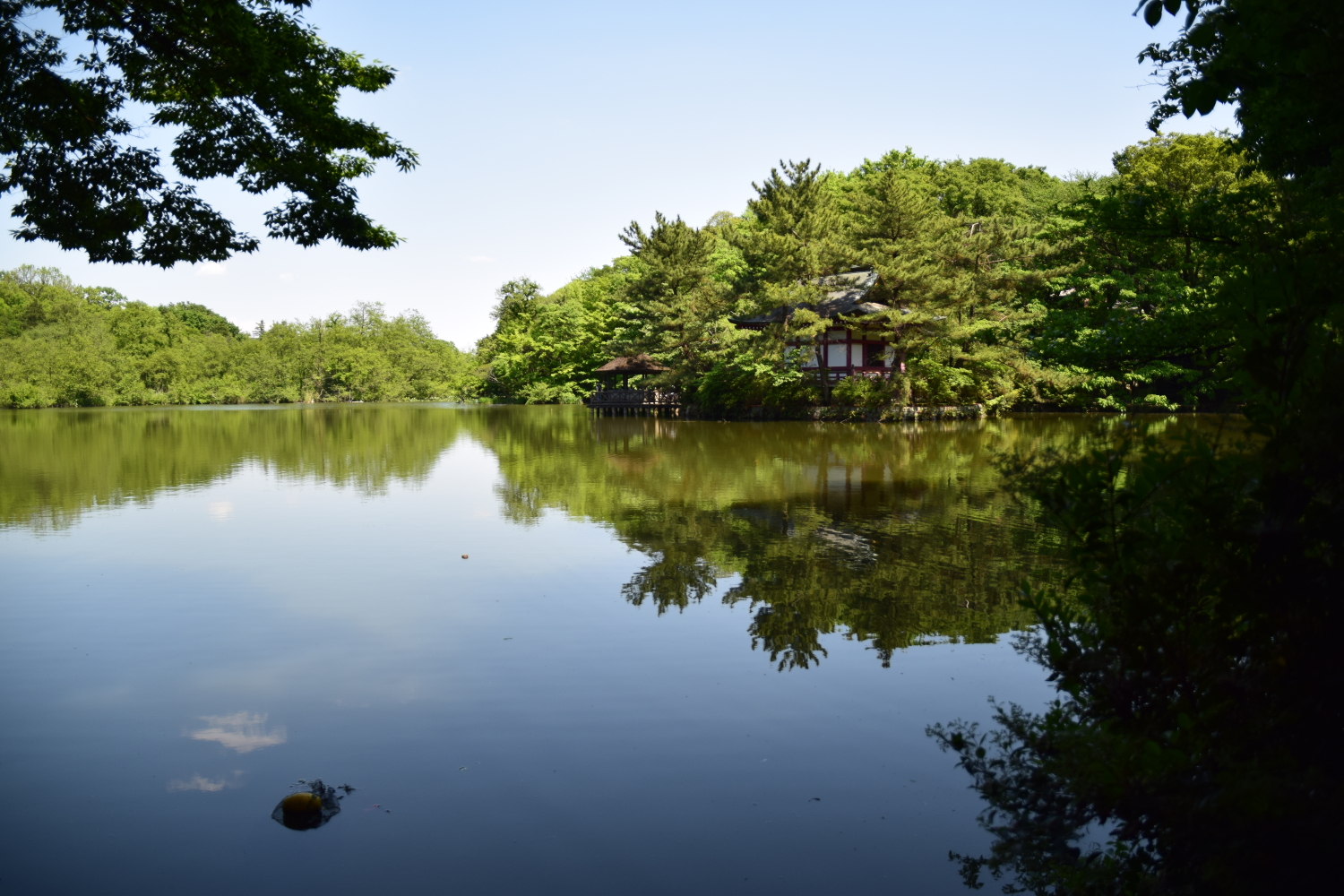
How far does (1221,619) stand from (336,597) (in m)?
6.75

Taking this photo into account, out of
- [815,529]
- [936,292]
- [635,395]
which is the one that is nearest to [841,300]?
[936,292]

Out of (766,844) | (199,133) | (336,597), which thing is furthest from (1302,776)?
(199,133)

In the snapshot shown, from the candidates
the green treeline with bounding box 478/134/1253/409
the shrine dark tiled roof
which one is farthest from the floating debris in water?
the shrine dark tiled roof

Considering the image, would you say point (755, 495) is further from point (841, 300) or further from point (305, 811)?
point (841, 300)

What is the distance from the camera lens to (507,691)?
5.21 meters

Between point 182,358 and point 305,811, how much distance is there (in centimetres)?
8003

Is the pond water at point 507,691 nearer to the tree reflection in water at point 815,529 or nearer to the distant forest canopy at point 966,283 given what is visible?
the tree reflection in water at point 815,529

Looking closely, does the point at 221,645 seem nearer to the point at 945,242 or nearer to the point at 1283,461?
the point at 1283,461

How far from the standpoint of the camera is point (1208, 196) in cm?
1118

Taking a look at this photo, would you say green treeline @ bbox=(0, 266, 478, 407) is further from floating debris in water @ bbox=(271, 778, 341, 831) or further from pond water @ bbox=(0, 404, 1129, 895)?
floating debris in water @ bbox=(271, 778, 341, 831)

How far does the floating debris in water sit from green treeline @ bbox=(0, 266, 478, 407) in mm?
71556

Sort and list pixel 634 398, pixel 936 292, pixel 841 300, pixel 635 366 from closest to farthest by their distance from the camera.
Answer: pixel 936 292 < pixel 841 300 < pixel 634 398 < pixel 635 366

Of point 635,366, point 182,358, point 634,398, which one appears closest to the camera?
point 634,398

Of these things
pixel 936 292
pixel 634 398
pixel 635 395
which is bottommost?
pixel 634 398
